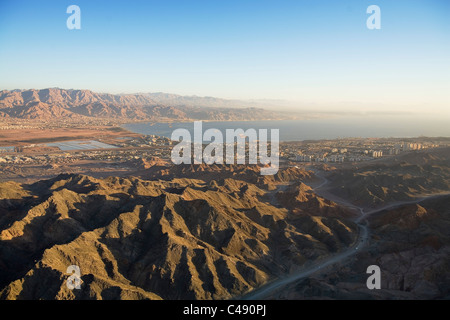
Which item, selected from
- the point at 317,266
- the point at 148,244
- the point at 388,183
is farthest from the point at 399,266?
the point at 388,183

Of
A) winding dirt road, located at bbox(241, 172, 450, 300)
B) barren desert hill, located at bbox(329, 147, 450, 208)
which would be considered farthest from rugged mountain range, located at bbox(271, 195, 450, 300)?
barren desert hill, located at bbox(329, 147, 450, 208)

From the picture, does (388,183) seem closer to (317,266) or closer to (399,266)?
(399,266)

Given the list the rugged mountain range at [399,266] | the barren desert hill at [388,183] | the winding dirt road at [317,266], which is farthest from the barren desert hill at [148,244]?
the barren desert hill at [388,183]

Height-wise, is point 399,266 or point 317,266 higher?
point 399,266

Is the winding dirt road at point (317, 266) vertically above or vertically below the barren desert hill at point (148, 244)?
below

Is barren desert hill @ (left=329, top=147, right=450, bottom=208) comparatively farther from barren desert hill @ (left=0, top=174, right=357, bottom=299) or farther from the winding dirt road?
barren desert hill @ (left=0, top=174, right=357, bottom=299)

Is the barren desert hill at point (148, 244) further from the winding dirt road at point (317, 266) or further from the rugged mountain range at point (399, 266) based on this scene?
the rugged mountain range at point (399, 266)

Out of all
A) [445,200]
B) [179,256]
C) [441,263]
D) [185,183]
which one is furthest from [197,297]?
[445,200]

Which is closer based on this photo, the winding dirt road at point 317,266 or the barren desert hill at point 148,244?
the barren desert hill at point 148,244

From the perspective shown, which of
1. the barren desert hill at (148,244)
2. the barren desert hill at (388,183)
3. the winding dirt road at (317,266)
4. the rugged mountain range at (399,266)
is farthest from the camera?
the barren desert hill at (388,183)

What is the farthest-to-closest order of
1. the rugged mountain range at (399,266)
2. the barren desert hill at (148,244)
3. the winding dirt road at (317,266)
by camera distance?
the winding dirt road at (317,266)
the rugged mountain range at (399,266)
the barren desert hill at (148,244)
